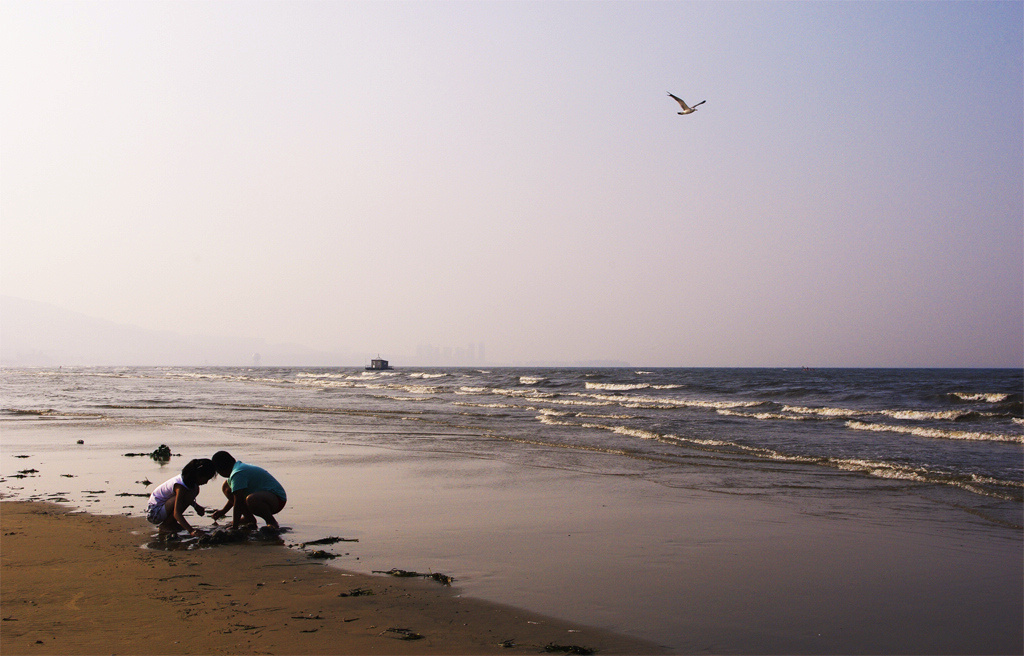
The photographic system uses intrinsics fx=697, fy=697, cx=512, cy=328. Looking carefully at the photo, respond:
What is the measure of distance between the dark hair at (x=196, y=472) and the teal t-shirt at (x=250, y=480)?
0.25 m

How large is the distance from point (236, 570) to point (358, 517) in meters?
2.39

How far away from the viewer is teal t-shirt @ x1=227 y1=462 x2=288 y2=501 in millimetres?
7730

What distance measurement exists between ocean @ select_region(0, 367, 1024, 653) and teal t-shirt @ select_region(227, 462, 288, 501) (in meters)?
0.68

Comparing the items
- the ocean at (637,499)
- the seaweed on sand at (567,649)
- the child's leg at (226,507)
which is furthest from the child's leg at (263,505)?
the seaweed on sand at (567,649)

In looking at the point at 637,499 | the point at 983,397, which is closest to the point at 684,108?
the point at 637,499

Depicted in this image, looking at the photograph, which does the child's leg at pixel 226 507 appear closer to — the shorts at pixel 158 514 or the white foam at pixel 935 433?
the shorts at pixel 158 514

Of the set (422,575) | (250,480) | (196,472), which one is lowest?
(422,575)

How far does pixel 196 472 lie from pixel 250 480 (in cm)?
57

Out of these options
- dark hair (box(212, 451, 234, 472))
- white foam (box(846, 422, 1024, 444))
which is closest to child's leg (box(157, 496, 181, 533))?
dark hair (box(212, 451, 234, 472))

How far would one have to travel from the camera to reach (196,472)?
7.64m

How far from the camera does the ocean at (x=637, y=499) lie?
555 cm

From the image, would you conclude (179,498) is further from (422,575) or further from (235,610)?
(422,575)

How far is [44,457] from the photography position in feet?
43.9

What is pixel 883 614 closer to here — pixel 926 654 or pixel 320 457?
pixel 926 654
